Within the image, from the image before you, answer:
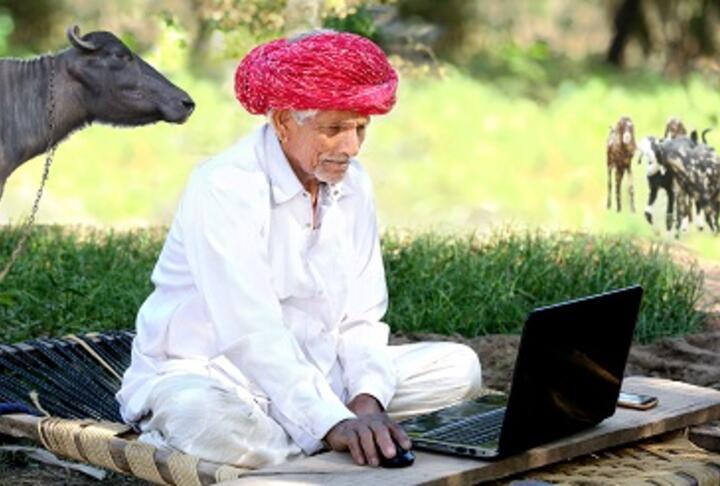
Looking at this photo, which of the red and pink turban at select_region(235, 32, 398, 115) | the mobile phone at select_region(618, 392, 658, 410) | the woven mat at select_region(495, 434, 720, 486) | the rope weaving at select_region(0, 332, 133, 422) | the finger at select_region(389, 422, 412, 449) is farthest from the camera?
the rope weaving at select_region(0, 332, 133, 422)

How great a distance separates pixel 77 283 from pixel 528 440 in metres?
3.84

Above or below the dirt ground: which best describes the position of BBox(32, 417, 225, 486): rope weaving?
above

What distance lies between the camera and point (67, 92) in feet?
21.8

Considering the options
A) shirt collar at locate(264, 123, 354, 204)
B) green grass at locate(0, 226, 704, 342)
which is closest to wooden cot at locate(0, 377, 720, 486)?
shirt collar at locate(264, 123, 354, 204)

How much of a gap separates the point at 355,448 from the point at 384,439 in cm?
6

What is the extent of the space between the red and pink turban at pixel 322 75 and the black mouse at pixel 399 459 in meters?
0.78

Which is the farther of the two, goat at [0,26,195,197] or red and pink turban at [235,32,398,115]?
goat at [0,26,195,197]

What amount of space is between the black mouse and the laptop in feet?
0.43

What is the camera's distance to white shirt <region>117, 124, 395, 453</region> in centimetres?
399

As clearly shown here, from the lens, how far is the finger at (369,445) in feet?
12.2

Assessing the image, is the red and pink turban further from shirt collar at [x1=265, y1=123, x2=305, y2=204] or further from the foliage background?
the foliage background

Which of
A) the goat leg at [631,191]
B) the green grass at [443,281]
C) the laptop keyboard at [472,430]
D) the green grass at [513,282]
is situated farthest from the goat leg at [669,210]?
the laptop keyboard at [472,430]

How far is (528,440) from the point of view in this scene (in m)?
3.86

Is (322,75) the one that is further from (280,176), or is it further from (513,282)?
(513,282)
